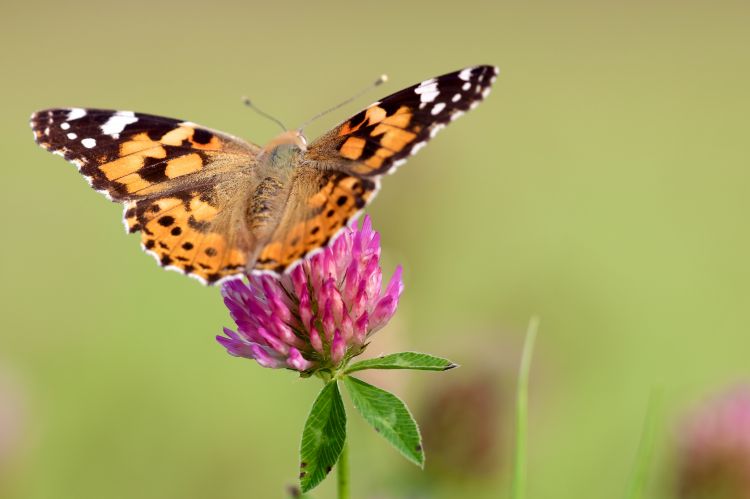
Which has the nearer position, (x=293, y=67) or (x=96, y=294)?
(x=96, y=294)

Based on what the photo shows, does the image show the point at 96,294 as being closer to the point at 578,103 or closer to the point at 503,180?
the point at 503,180

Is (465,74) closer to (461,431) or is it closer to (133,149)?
(133,149)

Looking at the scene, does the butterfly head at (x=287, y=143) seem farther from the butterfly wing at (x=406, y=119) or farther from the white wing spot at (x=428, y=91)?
the white wing spot at (x=428, y=91)

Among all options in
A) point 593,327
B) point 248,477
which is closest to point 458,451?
point 248,477

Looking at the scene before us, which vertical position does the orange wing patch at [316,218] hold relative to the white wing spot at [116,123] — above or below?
below

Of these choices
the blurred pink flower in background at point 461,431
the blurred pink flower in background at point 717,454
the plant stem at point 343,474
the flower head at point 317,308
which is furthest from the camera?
the blurred pink flower in background at point 461,431

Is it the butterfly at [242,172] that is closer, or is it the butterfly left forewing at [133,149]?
the butterfly at [242,172]

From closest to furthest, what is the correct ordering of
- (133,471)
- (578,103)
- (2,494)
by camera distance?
(2,494) → (133,471) → (578,103)

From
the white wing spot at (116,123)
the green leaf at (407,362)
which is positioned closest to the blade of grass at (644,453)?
the green leaf at (407,362)

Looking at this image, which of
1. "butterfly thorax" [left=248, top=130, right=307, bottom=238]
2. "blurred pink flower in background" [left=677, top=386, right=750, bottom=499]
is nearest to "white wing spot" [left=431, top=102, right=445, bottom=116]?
"butterfly thorax" [left=248, top=130, right=307, bottom=238]
